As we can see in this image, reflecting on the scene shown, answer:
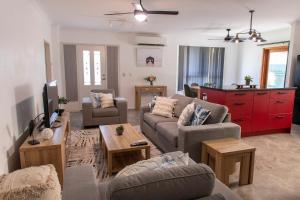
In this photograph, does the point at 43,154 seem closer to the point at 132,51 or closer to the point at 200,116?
the point at 200,116

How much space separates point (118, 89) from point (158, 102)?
2.97m

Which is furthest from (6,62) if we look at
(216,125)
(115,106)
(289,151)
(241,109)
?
(289,151)

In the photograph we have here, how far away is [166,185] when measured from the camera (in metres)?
0.98

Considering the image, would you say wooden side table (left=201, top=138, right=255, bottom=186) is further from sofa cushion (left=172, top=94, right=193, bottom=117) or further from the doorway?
the doorway

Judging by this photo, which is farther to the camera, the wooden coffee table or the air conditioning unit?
the air conditioning unit

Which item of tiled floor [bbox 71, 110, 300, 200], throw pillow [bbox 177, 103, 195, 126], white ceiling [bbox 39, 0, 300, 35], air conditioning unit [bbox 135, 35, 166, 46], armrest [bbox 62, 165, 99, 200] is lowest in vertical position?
tiled floor [bbox 71, 110, 300, 200]

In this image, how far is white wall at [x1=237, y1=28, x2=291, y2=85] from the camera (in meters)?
6.12

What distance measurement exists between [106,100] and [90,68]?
81.1 inches

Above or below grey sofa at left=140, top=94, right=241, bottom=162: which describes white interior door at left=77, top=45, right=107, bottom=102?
above

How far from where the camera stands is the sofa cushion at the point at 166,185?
93cm

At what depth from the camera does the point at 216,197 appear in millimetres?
1032

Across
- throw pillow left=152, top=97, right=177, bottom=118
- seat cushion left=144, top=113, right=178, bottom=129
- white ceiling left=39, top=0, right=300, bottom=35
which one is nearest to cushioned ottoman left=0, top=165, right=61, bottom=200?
seat cushion left=144, top=113, right=178, bottom=129

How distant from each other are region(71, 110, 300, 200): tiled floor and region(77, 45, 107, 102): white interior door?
440 cm

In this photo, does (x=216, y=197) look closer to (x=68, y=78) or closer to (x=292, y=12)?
(x=292, y=12)
